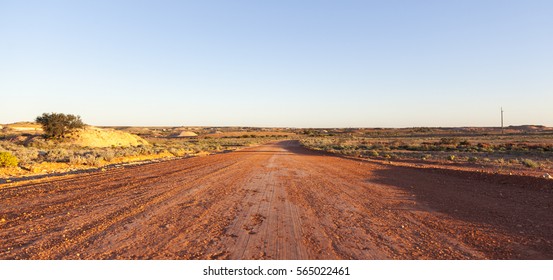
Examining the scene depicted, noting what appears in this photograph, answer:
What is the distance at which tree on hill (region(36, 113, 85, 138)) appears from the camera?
135 feet

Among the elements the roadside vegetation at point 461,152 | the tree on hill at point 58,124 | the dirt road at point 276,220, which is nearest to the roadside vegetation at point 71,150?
the tree on hill at point 58,124

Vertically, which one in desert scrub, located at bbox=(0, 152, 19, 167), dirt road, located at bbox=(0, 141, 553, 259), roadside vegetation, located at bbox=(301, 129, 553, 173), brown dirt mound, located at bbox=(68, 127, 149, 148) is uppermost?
brown dirt mound, located at bbox=(68, 127, 149, 148)

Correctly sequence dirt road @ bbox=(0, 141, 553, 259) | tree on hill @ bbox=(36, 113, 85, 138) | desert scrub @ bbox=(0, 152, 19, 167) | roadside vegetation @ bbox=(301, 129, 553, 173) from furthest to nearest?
tree on hill @ bbox=(36, 113, 85, 138), roadside vegetation @ bbox=(301, 129, 553, 173), desert scrub @ bbox=(0, 152, 19, 167), dirt road @ bbox=(0, 141, 553, 259)

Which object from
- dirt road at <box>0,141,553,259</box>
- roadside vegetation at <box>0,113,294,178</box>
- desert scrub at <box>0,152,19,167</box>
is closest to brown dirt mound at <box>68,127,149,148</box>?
roadside vegetation at <box>0,113,294,178</box>

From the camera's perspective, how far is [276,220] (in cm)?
629

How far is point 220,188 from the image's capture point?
10.1m

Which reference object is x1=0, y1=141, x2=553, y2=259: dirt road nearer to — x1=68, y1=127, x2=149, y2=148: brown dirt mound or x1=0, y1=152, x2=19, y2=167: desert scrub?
x1=0, y1=152, x2=19, y2=167: desert scrub

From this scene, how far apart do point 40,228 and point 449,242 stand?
7.18 meters

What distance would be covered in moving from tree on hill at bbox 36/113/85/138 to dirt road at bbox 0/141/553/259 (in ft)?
124

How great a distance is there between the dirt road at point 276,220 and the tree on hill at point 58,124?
3773cm

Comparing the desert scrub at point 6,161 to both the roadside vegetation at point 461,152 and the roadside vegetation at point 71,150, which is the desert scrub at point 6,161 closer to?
the roadside vegetation at point 71,150

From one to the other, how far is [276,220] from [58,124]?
46216 millimetres

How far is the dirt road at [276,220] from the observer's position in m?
4.63

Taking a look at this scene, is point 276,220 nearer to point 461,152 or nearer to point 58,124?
point 461,152
